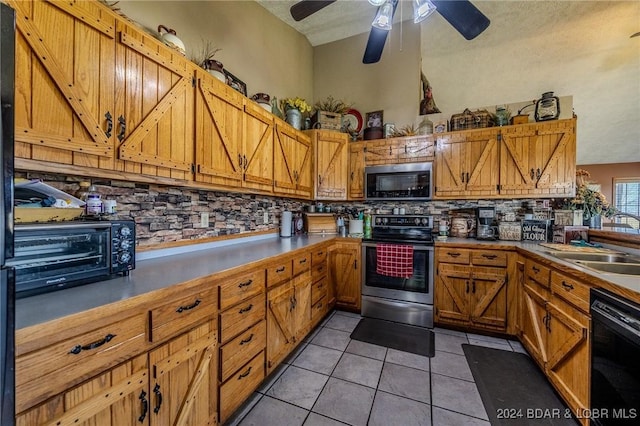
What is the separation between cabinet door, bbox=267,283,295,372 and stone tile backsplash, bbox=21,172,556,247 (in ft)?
2.77

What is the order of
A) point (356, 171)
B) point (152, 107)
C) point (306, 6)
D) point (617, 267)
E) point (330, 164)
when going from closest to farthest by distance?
point (152, 107)
point (617, 267)
point (306, 6)
point (330, 164)
point (356, 171)

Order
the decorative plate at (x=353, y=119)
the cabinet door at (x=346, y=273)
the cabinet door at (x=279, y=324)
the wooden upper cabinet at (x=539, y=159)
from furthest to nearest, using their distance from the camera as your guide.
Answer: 1. the decorative plate at (x=353, y=119)
2. the cabinet door at (x=346, y=273)
3. the wooden upper cabinet at (x=539, y=159)
4. the cabinet door at (x=279, y=324)

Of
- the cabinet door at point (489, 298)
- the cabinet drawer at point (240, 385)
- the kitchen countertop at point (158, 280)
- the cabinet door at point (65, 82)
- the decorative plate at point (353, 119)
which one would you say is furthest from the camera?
the decorative plate at point (353, 119)

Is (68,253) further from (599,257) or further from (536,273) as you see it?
(599,257)

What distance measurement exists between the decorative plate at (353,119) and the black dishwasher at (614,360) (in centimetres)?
312

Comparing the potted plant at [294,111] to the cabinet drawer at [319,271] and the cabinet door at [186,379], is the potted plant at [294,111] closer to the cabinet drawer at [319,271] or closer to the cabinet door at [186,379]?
the cabinet drawer at [319,271]

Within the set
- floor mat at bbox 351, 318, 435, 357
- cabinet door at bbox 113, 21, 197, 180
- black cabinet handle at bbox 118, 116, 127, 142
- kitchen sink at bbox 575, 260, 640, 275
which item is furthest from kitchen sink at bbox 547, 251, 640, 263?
black cabinet handle at bbox 118, 116, 127, 142

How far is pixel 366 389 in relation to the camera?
182cm

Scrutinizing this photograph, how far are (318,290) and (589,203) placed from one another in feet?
9.92

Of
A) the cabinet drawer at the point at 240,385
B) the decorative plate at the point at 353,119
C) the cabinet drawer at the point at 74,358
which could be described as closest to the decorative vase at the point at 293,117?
the decorative plate at the point at 353,119

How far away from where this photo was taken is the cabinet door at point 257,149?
7.11 ft

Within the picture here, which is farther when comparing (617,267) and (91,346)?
(617,267)

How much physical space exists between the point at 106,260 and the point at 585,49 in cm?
570

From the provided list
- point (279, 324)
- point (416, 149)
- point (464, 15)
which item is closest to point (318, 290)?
point (279, 324)
